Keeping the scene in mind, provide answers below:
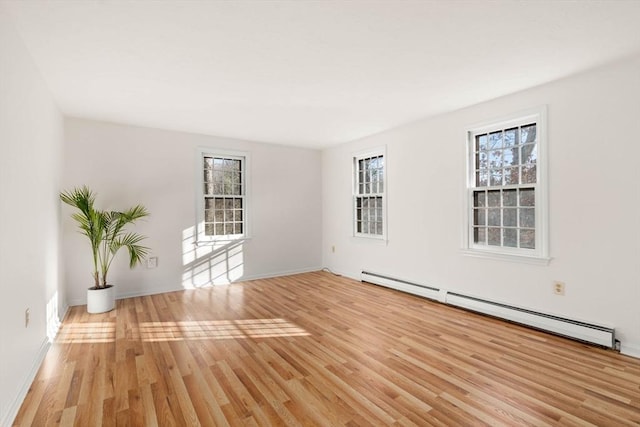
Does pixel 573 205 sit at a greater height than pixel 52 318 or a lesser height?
greater

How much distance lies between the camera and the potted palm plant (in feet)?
12.3

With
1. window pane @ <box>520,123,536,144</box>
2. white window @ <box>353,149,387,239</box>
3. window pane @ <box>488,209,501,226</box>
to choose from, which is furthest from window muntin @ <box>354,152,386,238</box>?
window pane @ <box>520,123,536,144</box>

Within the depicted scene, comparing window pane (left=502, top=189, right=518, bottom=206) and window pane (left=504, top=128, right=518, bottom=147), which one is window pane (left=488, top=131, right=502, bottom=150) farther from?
window pane (left=502, top=189, right=518, bottom=206)

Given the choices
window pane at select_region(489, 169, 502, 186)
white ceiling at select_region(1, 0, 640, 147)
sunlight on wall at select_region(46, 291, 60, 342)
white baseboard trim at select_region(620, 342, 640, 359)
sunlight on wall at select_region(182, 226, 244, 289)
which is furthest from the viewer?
sunlight on wall at select_region(182, 226, 244, 289)

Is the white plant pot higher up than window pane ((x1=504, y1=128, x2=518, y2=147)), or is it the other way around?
window pane ((x1=504, y1=128, x2=518, y2=147))

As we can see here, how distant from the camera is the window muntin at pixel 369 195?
5.17 metres

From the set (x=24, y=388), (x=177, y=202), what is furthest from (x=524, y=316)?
(x=177, y=202)

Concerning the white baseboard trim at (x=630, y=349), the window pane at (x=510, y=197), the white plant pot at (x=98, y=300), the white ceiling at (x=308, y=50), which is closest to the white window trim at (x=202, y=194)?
the white ceiling at (x=308, y=50)

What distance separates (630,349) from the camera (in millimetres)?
2617

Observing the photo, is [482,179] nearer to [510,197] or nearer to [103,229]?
[510,197]

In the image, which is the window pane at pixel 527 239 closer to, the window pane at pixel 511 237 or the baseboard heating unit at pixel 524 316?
the window pane at pixel 511 237

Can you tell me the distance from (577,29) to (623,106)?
3.25ft

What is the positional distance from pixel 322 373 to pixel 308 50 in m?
2.50

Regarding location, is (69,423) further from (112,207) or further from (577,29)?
(577,29)
